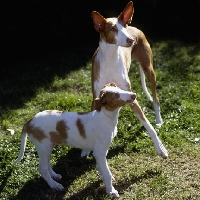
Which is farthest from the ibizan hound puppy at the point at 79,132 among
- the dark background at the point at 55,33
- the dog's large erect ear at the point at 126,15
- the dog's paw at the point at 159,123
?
the dark background at the point at 55,33

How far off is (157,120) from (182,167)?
1.22 m

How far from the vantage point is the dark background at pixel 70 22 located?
8.73m

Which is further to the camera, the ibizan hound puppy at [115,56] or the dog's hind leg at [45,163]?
the ibizan hound puppy at [115,56]

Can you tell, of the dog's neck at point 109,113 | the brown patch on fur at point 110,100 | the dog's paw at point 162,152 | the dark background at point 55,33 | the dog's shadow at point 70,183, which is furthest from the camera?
the dark background at point 55,33

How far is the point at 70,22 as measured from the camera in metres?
→ 9.34

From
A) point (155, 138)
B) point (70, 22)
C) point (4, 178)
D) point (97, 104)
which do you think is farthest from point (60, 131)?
point (70, 22)

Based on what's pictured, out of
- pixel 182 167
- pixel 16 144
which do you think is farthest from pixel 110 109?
pixel 16 144

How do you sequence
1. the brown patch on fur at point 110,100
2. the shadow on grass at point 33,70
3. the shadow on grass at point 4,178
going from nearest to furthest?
the brown patch on fur at point 110,100, the shadow on grass at point 4,178, the shadow on grass at point 33,70

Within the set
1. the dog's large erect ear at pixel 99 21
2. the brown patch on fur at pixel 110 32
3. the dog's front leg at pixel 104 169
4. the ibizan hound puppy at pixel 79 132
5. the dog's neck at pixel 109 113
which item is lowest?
the dog's front leg at pixel 104 169

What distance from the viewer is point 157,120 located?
665 centimetres

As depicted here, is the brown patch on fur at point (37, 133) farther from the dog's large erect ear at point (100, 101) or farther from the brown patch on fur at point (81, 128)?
the dog's large erect ear at point (100, 101)

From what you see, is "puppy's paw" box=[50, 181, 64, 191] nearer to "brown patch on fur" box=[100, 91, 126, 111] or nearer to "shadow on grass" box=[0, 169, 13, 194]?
"shadow on grass" box=[0, 169, 13, 194]

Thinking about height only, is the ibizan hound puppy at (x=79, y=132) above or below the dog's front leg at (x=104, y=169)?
above

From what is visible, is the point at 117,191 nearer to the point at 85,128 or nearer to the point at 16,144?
the point at 85,128
